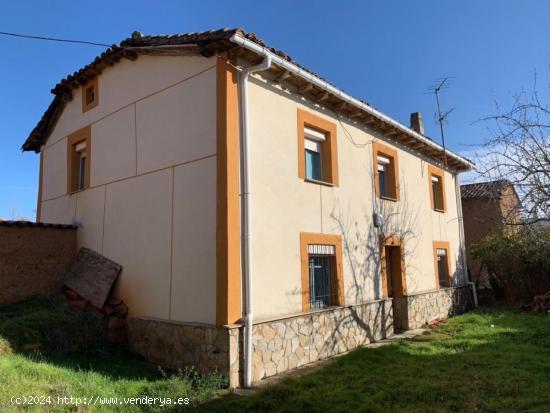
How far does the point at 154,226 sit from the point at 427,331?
7.61 metres

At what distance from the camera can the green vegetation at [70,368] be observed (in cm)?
559

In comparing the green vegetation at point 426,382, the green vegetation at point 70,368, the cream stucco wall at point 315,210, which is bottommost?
the green vegetation at point 426,382

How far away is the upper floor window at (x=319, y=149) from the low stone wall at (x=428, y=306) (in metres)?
4.55

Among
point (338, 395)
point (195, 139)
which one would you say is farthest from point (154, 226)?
point (338, 395)

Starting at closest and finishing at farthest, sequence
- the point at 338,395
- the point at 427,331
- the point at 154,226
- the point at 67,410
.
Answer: the point at 67,410
the point at 338,395
the point at 154,226
the point at 427,331

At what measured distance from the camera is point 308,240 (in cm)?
884

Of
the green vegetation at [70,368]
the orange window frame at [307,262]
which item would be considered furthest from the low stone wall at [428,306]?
the green vegetation at [70,368]

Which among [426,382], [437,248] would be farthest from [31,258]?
[437,248]

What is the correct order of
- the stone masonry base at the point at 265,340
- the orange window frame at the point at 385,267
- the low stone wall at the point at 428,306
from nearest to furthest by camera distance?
the stone masonry base at the point at 265,340, the orange window frame at the point at 385,267, the low stone wall at the point at 428,306

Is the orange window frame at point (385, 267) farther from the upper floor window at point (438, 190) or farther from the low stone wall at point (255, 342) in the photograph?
the upper floor window at point (438, 190)

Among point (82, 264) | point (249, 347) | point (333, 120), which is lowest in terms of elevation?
point (249, 347)

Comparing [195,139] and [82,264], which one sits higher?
[195,139]

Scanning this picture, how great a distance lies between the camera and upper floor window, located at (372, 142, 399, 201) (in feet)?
39.8

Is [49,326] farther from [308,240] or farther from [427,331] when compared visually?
[427,331]
